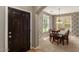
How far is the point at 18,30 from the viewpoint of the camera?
2.25 m

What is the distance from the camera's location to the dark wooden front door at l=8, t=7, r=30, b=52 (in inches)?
84.1

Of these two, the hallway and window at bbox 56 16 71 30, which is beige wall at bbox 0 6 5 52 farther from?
window at bbox 56 16 71 30

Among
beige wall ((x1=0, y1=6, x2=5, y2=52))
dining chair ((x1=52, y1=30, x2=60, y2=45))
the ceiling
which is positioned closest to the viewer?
beige wall ((x1=0, y1=6, x2=5, y2=52))

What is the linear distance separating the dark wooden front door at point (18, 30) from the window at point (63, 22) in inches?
23.9

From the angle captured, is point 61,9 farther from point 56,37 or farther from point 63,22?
point 56,37

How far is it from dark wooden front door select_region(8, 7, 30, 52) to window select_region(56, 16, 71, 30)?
1.99 feet

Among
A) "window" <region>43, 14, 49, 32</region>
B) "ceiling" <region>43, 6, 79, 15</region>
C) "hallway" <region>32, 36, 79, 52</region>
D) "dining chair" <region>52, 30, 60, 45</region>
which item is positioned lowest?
"hallway" <region>32, 36, 79, 52</region>

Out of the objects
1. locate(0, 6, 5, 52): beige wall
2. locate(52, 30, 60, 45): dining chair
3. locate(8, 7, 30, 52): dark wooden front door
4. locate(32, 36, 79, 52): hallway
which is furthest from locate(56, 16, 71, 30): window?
locate(0, 6, 5, 52): beige wall

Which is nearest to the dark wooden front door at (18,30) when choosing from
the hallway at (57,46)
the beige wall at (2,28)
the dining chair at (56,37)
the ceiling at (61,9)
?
the beige wall at (2,28)

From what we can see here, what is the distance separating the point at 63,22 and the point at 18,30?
922 millimetres

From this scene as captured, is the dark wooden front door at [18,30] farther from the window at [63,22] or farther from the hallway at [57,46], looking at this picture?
the window at [63,22]

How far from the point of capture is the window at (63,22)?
230 centimetres

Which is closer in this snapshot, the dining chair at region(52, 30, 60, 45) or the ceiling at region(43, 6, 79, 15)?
the ceiling at region(43, 6, 79, 15)
